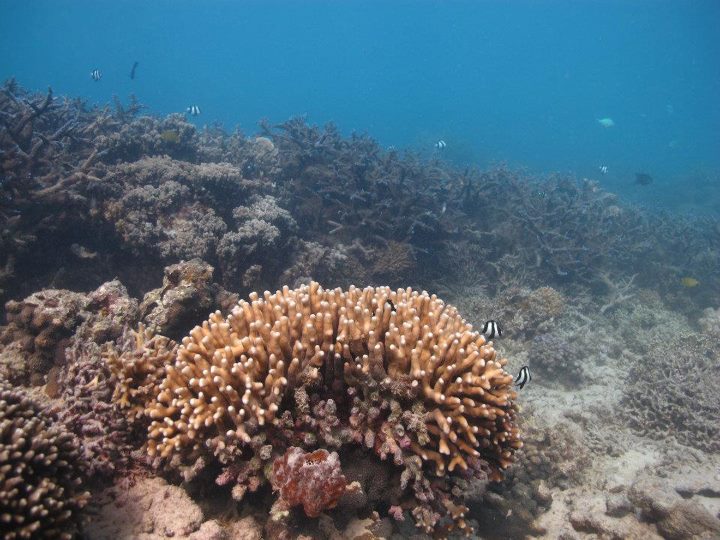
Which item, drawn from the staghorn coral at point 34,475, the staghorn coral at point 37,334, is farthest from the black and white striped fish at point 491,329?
the staghorn coral at point 37,334

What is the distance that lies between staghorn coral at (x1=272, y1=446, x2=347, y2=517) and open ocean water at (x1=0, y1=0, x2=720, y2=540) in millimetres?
17

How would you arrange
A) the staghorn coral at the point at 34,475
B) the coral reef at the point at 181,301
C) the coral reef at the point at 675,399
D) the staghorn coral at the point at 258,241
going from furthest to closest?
the staghorn coral at the point at 258,241, the coral reef at the point at 675,399, the coral reef at the point at 181,301, the staghorn coral at the point at 34,475

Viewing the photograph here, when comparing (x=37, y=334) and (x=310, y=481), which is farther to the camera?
(x=37, y=334)

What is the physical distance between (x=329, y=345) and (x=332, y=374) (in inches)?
10.3

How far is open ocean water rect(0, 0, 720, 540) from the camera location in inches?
114

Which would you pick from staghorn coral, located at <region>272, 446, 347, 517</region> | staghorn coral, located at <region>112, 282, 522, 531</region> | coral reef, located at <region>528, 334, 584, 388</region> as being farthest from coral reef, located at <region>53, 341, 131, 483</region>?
coral reef, located at <region>528, 334, 584, 388</region>

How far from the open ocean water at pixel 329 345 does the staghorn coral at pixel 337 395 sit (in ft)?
0.07

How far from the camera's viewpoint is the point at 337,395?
3.29 metres

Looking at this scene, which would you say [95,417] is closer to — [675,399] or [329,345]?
[329,345]

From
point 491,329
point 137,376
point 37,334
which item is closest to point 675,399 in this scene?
point 491,329

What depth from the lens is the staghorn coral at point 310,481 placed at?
2.65 metres

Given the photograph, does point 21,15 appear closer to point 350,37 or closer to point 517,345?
point 350,37

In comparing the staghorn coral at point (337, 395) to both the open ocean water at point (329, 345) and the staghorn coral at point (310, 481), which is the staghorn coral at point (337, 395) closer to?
the open ocean water at point (329, 345)

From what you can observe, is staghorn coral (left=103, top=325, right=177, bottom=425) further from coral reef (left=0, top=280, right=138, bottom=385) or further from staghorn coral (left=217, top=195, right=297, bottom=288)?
staghorn coral (left=217, top=195, right=297, bottom=288)
